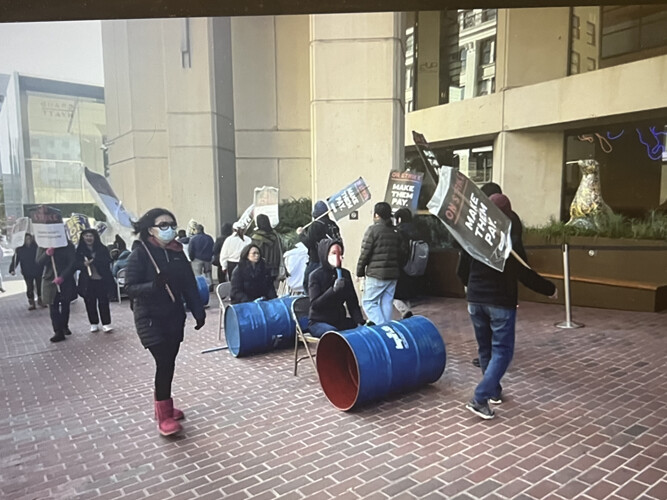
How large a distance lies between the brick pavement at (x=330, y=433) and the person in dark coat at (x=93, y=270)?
1571 mm

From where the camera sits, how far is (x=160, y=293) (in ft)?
12.5

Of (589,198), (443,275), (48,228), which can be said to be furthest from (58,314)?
(589,198)

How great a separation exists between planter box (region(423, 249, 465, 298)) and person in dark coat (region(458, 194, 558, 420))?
550 centimetres

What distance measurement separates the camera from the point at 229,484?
3057mm

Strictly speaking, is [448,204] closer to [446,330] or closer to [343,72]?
[446,330]

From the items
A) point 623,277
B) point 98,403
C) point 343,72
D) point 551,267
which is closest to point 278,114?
point 343,72

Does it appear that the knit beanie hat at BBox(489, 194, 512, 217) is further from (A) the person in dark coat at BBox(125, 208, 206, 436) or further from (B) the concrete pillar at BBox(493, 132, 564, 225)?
(B) the concrete pillar at BBox(493, 132, 564, 225)

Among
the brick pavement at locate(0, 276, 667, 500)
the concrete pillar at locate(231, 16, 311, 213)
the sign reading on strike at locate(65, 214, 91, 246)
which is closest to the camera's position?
the brick pavement at locate(0, 276, 667, 500)

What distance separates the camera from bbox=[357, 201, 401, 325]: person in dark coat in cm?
575

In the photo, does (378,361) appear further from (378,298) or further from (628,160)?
(628,160)

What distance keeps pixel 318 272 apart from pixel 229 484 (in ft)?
7.30

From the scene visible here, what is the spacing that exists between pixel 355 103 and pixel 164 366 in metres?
6.33

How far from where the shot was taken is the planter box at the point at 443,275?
9383mm

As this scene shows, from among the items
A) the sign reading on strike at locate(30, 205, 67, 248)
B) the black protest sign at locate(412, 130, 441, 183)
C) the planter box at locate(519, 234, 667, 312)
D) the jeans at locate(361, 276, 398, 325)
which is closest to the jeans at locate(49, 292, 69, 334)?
the sign reading on strike at locate(30, 205, 67, 248)
